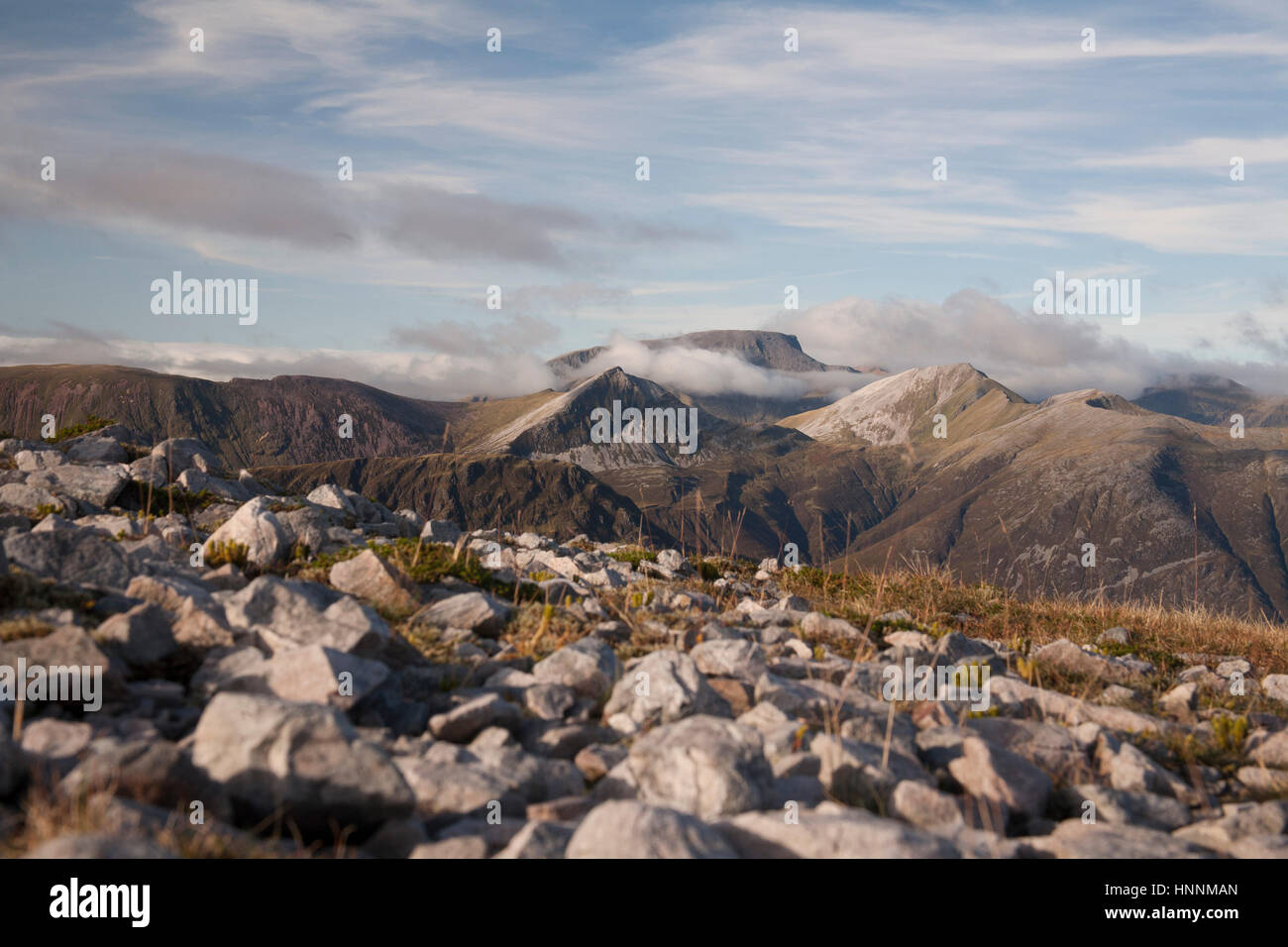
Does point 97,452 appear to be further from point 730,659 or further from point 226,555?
point 730,659

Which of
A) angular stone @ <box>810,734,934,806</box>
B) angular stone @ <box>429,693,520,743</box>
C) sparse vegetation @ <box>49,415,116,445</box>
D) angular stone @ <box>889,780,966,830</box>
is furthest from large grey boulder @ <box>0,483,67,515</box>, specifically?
angular stone @ <box>889,780,966,830</box>

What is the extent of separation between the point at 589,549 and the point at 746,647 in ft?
39.5

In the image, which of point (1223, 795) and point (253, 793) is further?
point (1223, 795)

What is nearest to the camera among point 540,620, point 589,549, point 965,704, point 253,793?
point 253,793

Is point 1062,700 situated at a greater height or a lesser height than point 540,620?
lesser

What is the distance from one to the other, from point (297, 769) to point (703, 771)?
2.66m

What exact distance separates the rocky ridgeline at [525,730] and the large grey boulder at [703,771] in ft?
0.07

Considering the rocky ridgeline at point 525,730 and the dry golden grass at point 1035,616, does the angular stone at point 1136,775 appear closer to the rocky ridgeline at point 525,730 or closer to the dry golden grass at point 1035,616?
the rocky ridgeline at point 525,730

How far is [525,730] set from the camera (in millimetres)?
7277

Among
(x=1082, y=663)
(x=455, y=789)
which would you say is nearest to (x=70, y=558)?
(x=455, y=789)

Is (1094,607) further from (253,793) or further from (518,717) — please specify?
(253,793)

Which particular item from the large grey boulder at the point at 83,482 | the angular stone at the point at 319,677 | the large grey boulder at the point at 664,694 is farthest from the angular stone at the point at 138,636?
the large grey boulder at the point at 83,482
